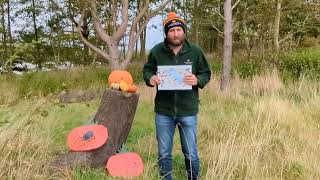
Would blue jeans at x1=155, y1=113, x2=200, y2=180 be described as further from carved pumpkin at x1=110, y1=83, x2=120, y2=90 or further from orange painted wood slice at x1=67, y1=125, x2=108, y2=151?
carved pumpkin at x1=110, y1=83, x2=120, y2=90

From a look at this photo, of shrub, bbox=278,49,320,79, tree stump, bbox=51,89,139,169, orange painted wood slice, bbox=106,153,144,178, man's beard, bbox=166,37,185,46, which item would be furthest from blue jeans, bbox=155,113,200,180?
shrub, bbox=278,49,320,79

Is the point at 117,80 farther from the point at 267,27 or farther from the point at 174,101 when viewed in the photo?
the point at 267,27

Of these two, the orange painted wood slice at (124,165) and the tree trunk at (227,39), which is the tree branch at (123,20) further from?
the orange painted wood slice at (124,165)

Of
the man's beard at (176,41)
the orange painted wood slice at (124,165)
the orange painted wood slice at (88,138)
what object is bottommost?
the orange painted wood slice at (124,165)

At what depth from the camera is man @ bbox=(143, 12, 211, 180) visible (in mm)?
4652

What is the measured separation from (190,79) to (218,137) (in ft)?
7.84

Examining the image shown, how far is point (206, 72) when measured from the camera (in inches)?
186

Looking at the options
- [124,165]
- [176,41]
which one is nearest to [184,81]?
[176,41]

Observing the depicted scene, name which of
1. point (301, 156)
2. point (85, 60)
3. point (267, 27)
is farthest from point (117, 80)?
point (85, 60)

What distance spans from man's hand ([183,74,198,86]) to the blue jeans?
0.36 m

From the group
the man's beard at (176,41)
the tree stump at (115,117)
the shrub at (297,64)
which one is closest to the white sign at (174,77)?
the man's beard at (176,41)

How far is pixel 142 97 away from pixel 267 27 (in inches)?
351

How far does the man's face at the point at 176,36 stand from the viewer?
4.63 meters

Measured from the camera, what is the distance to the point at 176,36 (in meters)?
4.63
